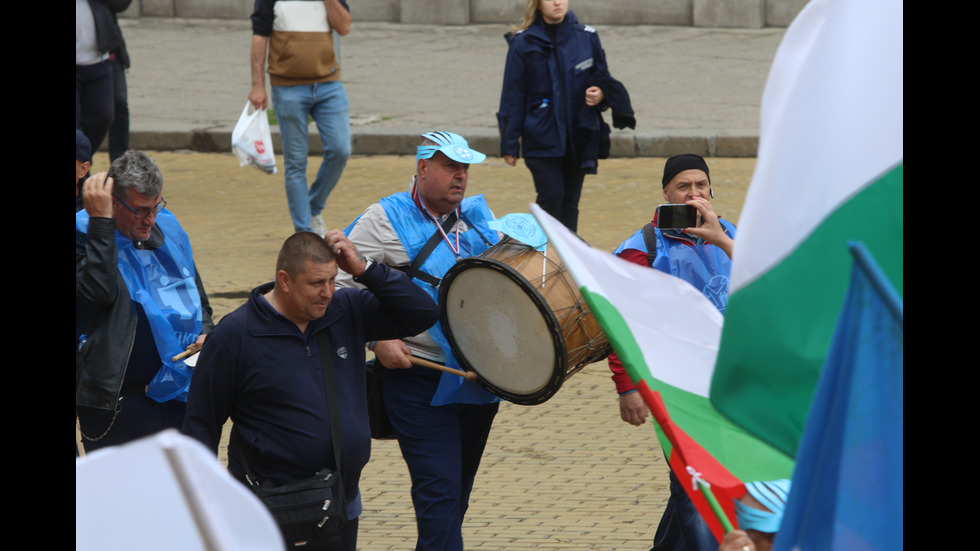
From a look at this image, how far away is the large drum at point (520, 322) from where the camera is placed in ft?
16.7

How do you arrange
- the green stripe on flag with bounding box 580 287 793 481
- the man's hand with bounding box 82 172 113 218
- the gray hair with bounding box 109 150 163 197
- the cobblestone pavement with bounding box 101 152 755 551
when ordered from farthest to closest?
the cobblestone pavement with bounding box 101 152 755 551 < the gray hair with bounding box 109 150 163 197 < the man's hand with bounding box 82 172 113 218 < the green stripe on flag with bounding box 580 287 793 481

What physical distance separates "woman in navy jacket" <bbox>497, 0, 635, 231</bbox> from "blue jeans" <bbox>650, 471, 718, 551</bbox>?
4.46 m

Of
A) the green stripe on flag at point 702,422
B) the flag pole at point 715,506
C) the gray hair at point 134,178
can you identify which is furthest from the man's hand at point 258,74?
the flag pole at point 715,506

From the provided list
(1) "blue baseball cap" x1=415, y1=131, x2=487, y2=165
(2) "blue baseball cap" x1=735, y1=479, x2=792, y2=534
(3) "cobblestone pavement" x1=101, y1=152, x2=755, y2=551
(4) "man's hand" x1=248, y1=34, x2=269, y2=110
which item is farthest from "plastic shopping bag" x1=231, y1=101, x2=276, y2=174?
(2) "blue baseball cap" x1=735, y1=479, x2=792, y2=534

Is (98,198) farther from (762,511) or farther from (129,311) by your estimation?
(762,511)

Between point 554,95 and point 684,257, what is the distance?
14.3 feet

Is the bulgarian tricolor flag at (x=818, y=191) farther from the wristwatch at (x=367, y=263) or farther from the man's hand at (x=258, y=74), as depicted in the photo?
the man's hand at (x=258, y=74)

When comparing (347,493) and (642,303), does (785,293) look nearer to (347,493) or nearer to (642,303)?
(642,303)

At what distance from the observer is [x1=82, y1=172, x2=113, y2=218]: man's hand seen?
4.66 meters

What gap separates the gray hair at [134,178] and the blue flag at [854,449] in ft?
9.69

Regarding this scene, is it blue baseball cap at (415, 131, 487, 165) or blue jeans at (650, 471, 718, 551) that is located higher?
blue baseball cap at (415, 131, 487, 165)

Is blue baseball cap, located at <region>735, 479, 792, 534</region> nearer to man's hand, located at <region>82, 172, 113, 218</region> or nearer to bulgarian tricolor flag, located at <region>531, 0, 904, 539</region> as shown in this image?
bulgarian tricolor flag, located at <region>531, 0, 904, 539</region>

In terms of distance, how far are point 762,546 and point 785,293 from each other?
3.41ft

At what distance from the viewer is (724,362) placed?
9.87ft
